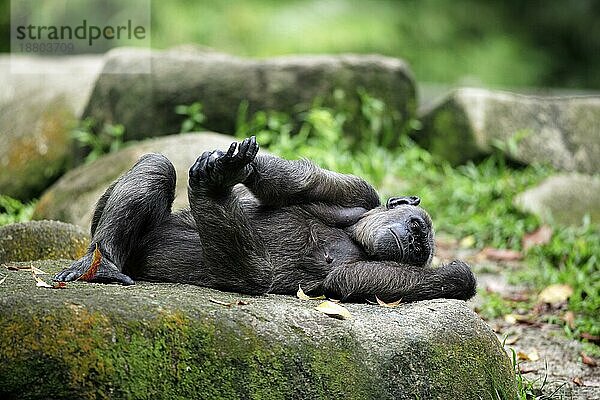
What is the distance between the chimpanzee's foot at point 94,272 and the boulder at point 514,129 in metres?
6.37

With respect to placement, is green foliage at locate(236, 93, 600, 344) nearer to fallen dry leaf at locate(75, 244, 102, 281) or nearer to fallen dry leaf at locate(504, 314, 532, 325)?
fallen dry leaf at locate(504, 314, 532, 325)

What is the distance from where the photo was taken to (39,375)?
3451 millimetres

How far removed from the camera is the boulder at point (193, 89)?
362 inches

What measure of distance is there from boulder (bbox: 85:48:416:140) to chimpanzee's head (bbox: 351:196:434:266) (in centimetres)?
449

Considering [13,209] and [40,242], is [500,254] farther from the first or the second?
[13,209]

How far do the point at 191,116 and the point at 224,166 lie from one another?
16.6 ft

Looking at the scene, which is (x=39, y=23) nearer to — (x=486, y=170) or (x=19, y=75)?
(x=19, y=75)

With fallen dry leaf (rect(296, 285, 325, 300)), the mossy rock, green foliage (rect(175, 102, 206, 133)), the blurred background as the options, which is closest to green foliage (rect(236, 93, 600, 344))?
green foliage (rect(175, 102, 206, 133))

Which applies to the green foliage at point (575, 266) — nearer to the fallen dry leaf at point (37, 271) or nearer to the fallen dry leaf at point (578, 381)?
the fallen dry leaf at point (578, 381)

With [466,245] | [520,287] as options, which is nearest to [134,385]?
[520,287]

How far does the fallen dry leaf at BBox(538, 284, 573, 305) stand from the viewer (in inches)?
272

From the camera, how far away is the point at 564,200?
28.8 ft

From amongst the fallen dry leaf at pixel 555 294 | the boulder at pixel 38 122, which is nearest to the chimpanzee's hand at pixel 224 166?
the fallen dry leaf at pixel 555 294

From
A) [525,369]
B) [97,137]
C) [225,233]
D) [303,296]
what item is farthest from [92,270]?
[97,137]
